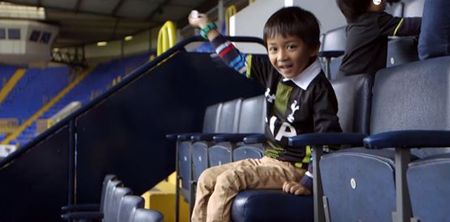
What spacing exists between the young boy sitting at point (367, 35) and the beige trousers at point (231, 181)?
0.66 m

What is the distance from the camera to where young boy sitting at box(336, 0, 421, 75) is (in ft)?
7.73

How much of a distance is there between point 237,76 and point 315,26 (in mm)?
2520

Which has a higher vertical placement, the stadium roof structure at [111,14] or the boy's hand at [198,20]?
the stadium roof structure at [111,14]

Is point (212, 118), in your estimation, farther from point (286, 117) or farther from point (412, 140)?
point (412, 140)

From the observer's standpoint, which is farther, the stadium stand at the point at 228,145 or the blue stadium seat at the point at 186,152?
the blue stadium seat at the point at 186,152

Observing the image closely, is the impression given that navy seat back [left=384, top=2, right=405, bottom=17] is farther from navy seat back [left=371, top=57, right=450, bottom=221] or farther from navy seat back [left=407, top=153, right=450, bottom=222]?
navy seat back [left=407, top=153, right=450, bottom=222]

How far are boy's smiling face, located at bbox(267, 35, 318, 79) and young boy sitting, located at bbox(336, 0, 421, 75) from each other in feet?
1.69

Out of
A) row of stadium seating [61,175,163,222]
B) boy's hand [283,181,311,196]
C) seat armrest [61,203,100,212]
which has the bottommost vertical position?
seat armrest [61,203,100,212]

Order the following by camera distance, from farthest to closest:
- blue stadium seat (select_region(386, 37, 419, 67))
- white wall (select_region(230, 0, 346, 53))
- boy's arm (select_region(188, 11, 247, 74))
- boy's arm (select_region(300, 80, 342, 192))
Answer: white wall (select_region(230, 0, 346, 53)) → blue stadium seat (select_region(386, 37, 419, 67)) → boy's arm (select_region(188, 11, 247, 74)) → boy's arm (select_region(300, 80, 342, 192))

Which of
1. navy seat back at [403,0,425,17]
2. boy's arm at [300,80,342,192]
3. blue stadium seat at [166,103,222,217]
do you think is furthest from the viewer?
blue stadium seat at [166,103,222,217]

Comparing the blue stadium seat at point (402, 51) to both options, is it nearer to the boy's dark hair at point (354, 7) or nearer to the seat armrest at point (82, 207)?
the boy's dark hair at point (354, 7)

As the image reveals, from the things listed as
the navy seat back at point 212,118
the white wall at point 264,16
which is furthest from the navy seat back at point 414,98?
the white wall at point 264,16

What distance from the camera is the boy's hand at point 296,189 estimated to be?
171 cm

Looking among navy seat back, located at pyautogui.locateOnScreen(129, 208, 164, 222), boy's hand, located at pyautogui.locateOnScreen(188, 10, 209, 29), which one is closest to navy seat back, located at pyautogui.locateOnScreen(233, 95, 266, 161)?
boy's hand, located at pyautogui.locateOnScreen(188, 10, 209, 29)
